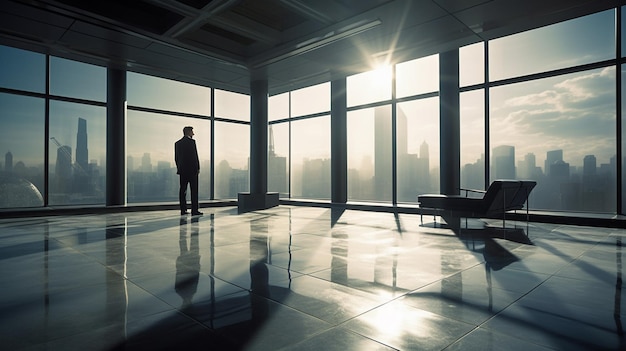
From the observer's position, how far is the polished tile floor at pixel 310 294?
1.54m

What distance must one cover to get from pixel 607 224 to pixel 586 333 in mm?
5165

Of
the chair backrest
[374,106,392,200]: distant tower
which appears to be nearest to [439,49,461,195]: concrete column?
[374,106,392,200]: distant tower

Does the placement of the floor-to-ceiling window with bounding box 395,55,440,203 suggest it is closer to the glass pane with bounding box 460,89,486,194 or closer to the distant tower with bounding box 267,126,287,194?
the glass pane with bounding box 460,89,486,194

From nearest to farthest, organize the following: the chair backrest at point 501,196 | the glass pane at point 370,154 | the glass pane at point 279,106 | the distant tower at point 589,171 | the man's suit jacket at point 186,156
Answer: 1. the chair backrest at point 501,196
2. the distant tower at point 589,171
3. the man's suit jacket at point 186,156
4. the glass pane at point 370,154
5. the glass pane at point 279,106

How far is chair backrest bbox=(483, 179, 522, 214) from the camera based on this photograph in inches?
189

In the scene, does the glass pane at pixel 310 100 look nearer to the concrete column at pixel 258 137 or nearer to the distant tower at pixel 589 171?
the concrete column at pixel 258 137

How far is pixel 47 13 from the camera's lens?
18.0 feet

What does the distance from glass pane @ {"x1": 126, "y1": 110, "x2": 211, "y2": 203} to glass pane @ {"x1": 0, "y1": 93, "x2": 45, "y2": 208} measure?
6.00 feet

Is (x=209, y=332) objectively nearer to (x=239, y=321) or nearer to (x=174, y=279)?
(x=239, y=321)

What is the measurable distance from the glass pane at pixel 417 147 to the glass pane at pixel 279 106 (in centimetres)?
408

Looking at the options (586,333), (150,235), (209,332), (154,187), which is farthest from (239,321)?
(154,187)

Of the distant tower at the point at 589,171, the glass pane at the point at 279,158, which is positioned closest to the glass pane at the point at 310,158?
the glass pane at the point at 279,158

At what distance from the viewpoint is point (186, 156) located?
700 centimetres

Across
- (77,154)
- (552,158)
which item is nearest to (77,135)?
(77,154)
